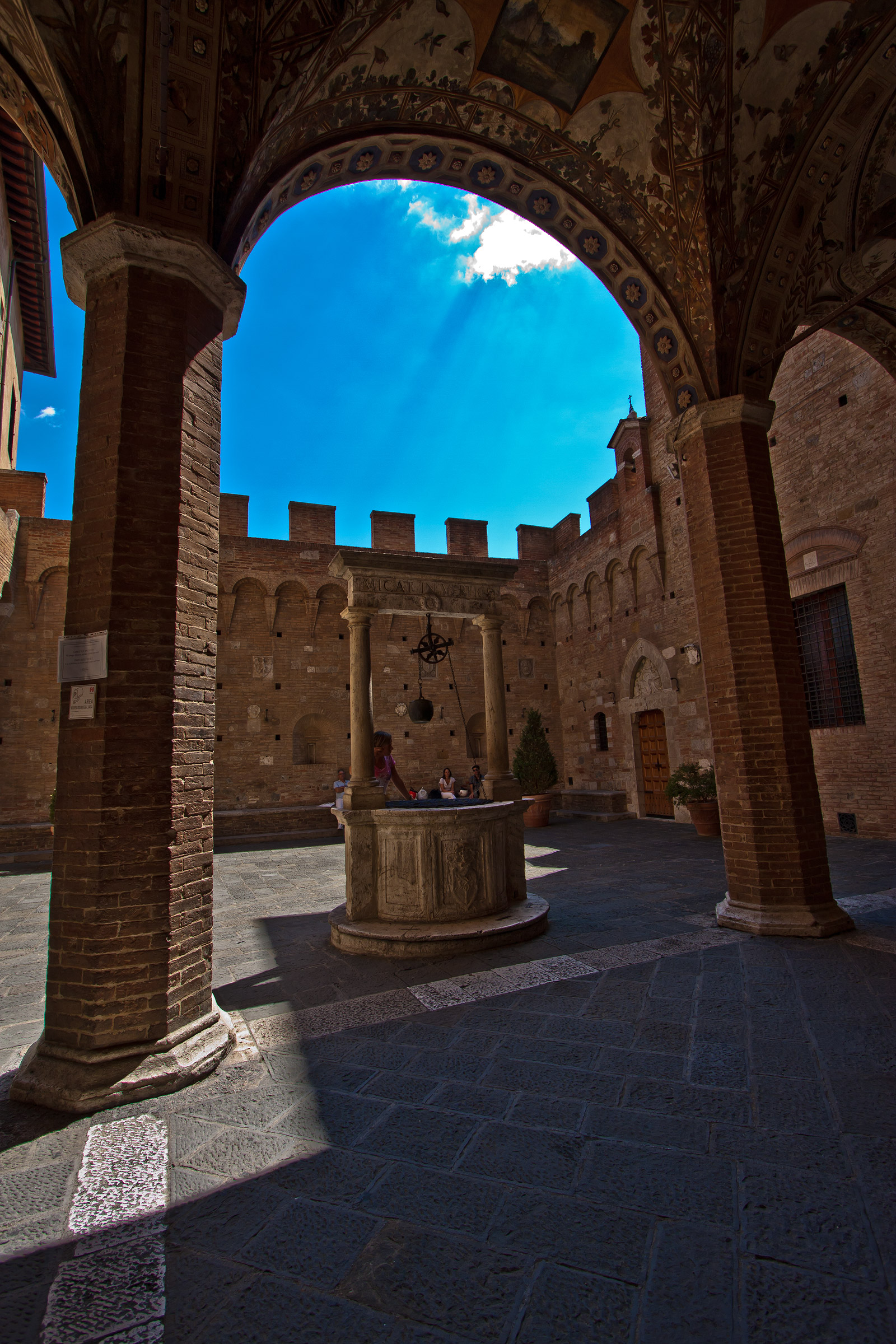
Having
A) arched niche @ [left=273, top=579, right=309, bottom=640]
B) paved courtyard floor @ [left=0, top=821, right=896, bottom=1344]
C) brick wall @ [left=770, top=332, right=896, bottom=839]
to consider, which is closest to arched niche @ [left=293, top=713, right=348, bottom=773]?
arched niche @ [left=273, top=579, right=309, bottom=640]

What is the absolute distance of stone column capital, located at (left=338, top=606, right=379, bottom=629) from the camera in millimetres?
5945

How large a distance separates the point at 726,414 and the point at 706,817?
7474mm

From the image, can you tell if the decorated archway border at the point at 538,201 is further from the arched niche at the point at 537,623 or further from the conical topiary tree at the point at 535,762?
the arched niche at the point at 537,623

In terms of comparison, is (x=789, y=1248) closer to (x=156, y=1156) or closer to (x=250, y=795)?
(x=156, y=1156)

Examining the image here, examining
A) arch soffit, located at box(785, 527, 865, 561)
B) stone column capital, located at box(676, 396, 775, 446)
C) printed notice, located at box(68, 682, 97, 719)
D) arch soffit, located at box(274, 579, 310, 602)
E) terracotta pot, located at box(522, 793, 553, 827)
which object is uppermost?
arch soffit, located at box(274, 579, 310, 602)

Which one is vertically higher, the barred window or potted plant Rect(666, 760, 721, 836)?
the barred window

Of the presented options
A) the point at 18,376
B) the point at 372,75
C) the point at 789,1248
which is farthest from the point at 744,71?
the point at 18,376

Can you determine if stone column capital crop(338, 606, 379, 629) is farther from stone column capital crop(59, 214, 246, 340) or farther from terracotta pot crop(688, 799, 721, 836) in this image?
terracotta pot crop(688, 799, 721, 836)

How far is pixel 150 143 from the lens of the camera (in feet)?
12.1

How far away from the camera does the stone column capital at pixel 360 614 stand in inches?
234

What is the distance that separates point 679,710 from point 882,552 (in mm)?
5107

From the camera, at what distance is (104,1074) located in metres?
2.87

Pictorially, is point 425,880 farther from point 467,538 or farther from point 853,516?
point 467,538

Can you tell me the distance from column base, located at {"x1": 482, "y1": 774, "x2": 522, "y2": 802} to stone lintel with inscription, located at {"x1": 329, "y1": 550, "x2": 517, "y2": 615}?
1.63 metres
